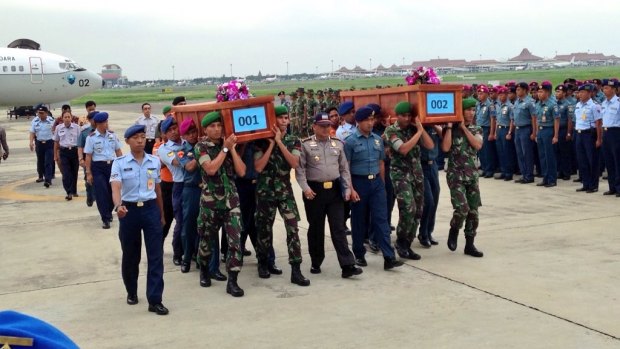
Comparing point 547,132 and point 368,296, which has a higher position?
point 547,132

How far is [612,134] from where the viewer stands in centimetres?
1163

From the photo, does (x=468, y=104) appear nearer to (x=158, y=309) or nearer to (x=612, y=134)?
(x=158, y=309)

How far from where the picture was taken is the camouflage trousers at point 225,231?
6.61 metres

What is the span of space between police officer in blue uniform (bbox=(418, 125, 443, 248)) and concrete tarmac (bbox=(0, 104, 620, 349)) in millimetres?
206

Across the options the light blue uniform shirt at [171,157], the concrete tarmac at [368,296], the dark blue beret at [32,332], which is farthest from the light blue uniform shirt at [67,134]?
the dark blue beret at [32,332]

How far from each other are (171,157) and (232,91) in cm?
132

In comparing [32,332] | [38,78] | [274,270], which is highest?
[38,78]

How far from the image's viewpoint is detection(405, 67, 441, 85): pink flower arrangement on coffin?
7.81 metres

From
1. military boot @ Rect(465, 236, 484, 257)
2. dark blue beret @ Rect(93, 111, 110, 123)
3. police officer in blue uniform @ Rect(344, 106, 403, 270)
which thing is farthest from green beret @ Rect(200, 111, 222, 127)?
dark blue beret @ Rect(93, 111, 110, 123)

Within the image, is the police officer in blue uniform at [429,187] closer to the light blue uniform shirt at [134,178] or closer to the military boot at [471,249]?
the military boot at [471,249]

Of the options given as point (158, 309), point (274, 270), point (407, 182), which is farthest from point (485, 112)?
point (158, 309)

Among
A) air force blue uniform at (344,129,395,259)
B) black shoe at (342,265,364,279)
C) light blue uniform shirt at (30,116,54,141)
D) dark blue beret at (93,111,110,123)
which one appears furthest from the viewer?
light blue uniform shirt at (30,116,54,141)

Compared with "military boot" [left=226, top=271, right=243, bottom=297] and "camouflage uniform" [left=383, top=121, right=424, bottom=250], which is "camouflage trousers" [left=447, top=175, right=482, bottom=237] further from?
"military boot" [left=226, top=271, right=243, bottom=297]

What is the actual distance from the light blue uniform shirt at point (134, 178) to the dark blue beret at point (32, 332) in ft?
16.4
